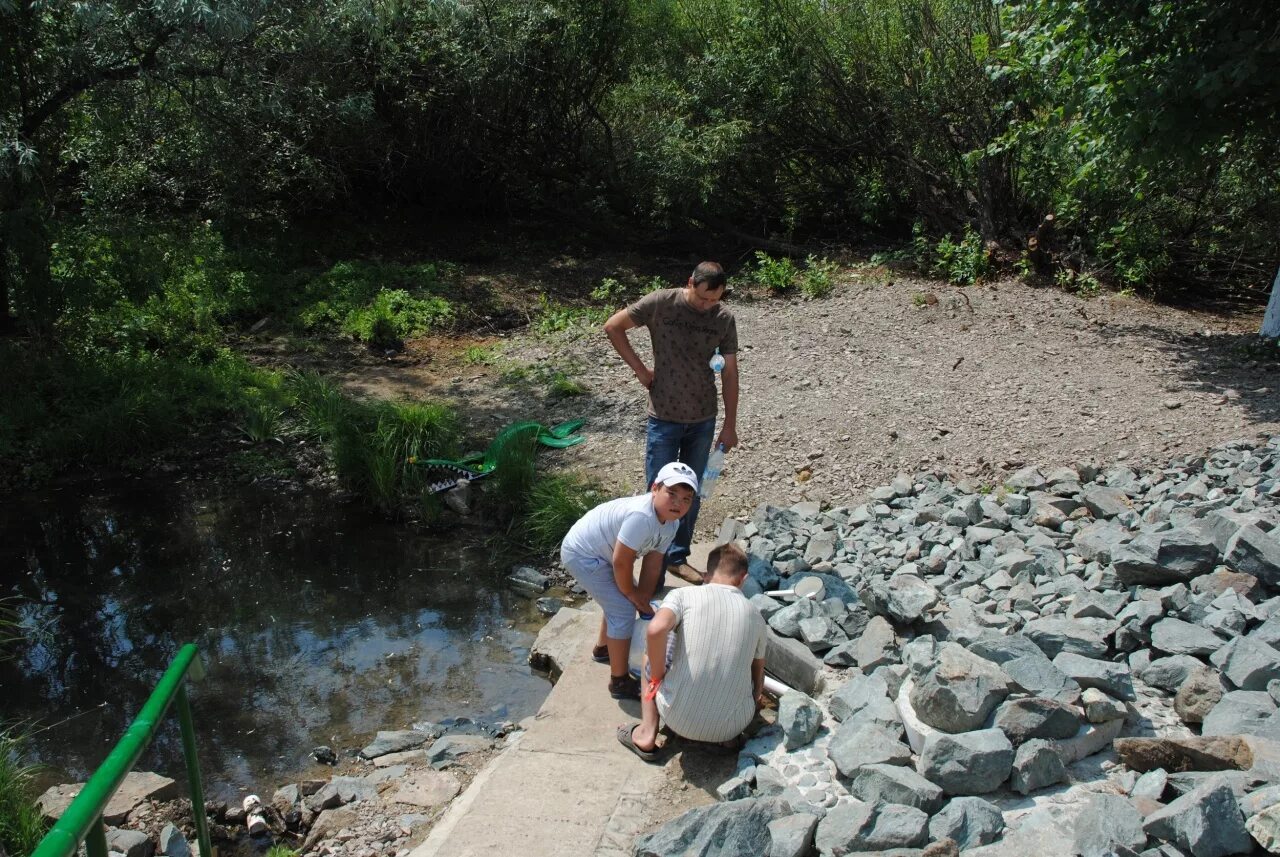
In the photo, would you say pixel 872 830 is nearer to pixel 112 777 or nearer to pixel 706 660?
pixel 706 660

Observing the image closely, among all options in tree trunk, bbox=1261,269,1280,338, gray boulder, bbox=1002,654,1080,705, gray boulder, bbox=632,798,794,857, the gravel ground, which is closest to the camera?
gray boulder, bbox=632,798,794,857

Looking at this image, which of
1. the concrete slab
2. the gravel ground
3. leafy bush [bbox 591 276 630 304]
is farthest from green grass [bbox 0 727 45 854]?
leafy bush [bbox 591 276 630 304]

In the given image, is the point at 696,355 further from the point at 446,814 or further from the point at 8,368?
the point at 8,368

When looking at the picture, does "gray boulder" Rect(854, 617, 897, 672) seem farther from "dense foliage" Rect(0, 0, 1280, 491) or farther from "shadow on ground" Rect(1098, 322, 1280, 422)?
"dense foliage" Rect(0, 0, 1280, 491)

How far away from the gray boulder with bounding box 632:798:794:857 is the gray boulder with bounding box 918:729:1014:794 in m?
0.57

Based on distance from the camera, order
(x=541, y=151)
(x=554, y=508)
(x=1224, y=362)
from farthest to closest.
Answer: (x=541, y=151) → (x=1224, y=362) → (x=554, y=508)

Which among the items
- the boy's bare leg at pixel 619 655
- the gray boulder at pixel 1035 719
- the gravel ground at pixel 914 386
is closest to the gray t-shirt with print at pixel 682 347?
the boy's bare leg at pixel 619 655

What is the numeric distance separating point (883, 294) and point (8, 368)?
8552 mm

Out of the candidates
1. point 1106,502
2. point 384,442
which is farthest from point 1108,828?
point 384,442

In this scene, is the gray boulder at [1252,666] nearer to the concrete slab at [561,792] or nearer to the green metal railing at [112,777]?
the concrete slab at [561,792]

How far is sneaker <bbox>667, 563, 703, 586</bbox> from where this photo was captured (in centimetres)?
561

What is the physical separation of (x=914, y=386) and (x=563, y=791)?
A: 568 cm

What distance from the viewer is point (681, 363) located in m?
5.24

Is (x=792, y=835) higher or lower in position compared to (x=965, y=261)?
lower
